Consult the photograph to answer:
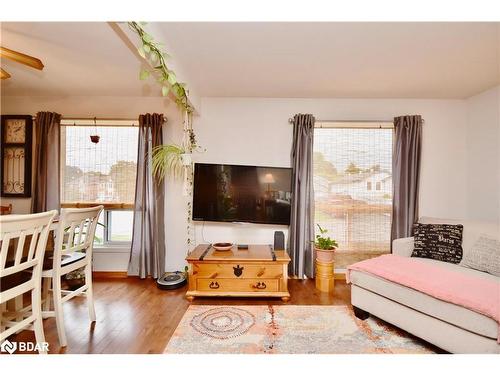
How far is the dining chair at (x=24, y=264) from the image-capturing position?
135 centimetres

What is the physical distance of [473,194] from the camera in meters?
3.27

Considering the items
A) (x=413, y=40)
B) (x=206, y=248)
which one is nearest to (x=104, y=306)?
(x=206, y=248)

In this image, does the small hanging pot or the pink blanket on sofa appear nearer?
the pink blanket on sofa

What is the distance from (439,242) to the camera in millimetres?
2570

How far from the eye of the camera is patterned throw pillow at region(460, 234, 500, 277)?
2.17 metres

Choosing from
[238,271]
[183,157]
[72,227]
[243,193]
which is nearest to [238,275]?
[238,271]

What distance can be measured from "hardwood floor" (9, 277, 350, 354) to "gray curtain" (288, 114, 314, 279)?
0.92 feet

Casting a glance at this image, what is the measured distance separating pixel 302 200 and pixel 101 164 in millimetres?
2664

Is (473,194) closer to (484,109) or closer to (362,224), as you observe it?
(484,109)

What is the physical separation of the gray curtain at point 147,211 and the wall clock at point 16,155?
1477mm

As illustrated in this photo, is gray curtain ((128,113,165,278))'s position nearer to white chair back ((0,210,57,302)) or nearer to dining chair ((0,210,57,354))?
dining chair ((0,210,57,354))

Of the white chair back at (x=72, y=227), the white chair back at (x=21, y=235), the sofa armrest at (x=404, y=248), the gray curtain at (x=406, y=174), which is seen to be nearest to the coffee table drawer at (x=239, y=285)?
the white chair back at (x=72, y=227)

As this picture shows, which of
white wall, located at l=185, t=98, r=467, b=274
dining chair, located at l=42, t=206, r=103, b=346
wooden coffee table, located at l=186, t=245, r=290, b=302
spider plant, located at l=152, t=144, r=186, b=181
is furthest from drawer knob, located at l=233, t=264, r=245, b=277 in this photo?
spider plant, located at l=152, t=144, r=186, b=181
